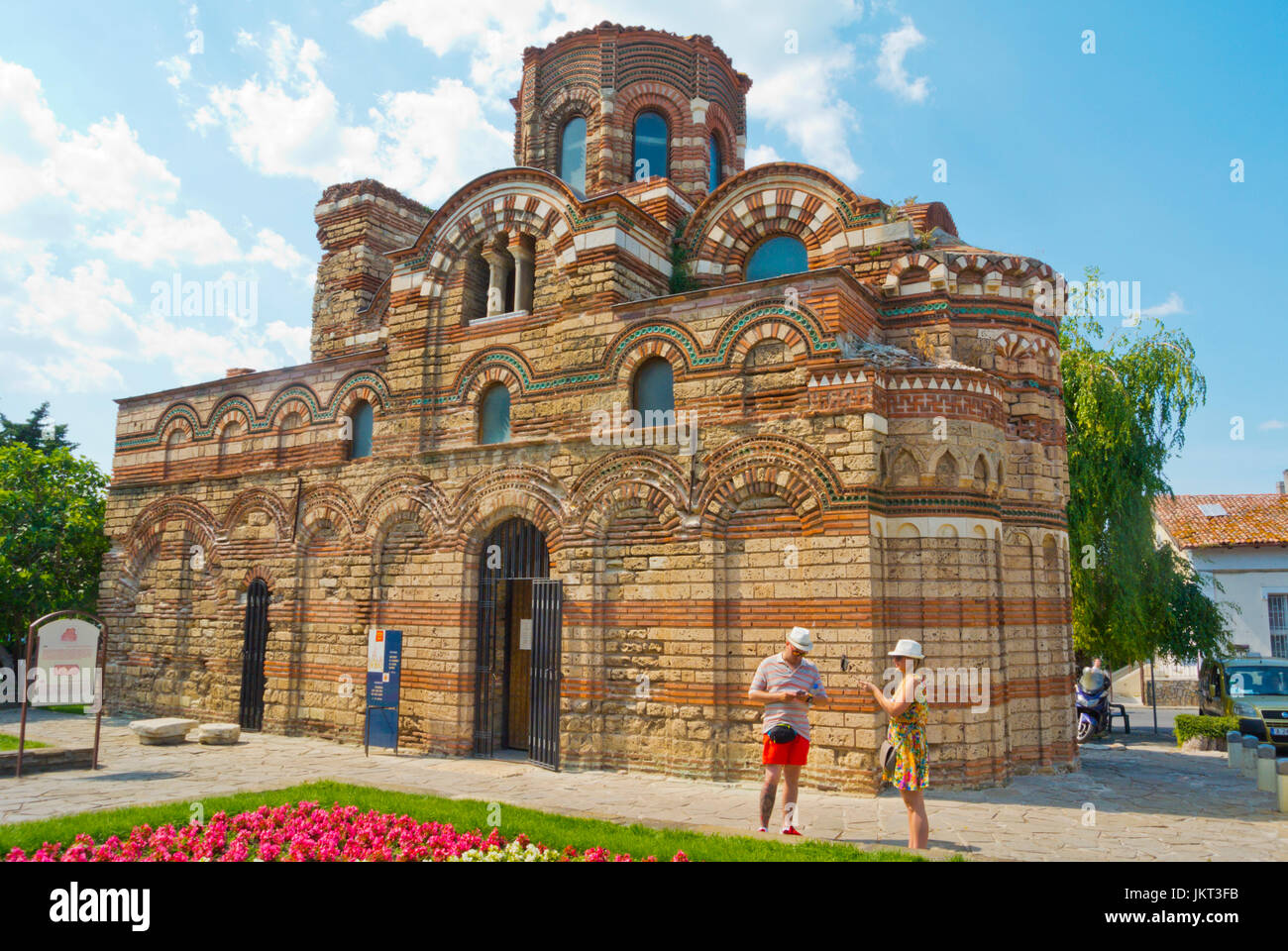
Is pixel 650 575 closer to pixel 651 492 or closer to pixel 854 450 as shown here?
pixel 651 492

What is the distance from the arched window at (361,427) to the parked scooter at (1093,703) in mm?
12989

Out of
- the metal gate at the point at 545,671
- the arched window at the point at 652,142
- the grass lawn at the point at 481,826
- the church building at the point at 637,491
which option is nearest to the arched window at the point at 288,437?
the church building at the point at 637,491

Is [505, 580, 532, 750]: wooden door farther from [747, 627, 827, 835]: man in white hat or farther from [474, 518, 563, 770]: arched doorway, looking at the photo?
[747, 627, 827, 835]: man in white hat

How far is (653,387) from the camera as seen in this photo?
436 inches

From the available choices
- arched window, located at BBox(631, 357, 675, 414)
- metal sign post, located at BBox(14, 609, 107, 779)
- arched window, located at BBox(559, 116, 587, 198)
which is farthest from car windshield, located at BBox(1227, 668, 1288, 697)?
metal sign post, located at BBox(14, 609, 107, 779)

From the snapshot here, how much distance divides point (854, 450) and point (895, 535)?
119cm

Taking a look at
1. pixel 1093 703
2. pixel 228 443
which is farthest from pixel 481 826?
pixel 1093 703

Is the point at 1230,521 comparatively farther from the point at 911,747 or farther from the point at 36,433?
the point at 36,433

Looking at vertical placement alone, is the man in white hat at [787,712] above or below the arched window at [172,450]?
below

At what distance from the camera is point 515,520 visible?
11.9 meters

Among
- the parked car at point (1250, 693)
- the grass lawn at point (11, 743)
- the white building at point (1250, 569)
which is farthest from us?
the white building at point (1250, 569)

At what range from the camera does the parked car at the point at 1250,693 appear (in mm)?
13375

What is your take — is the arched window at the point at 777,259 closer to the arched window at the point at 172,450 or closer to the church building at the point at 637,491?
the church building at the point at 637,491

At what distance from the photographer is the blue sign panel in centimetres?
1195
